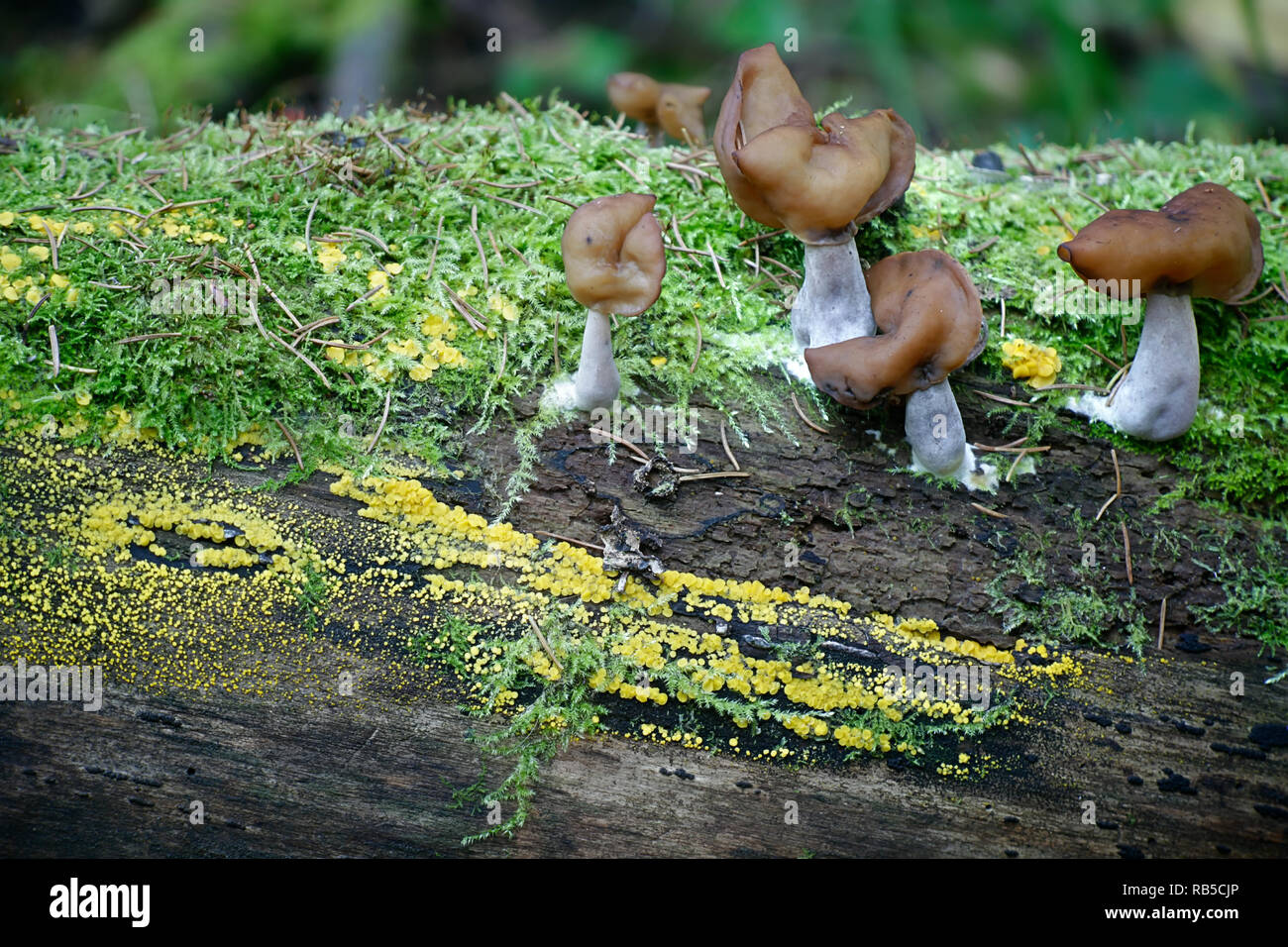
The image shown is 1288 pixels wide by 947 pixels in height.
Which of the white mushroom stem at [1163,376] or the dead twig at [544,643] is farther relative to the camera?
the white mushroom stem at [1163,376]

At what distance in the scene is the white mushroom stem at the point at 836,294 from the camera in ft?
8.70

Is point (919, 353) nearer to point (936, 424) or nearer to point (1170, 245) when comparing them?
point (936, 424)

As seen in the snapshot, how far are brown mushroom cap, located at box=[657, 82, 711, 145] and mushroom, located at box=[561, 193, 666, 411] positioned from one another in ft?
4.51

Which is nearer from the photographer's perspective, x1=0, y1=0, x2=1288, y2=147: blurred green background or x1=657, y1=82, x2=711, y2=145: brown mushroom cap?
x1=657, y1=82, x2=711, y2=145: brown mushroom cap

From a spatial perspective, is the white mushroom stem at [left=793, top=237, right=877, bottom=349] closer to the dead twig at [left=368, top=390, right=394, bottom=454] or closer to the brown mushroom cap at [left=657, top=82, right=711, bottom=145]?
the brown mushroom cap at [left=657, top=82, right=711, bottom=145]

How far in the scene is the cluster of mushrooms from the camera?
2355 millimetres

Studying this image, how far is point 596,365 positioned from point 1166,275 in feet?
5.85

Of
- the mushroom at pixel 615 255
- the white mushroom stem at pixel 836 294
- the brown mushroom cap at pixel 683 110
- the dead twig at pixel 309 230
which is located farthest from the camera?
the brown mushroom cap at pixel 683 110

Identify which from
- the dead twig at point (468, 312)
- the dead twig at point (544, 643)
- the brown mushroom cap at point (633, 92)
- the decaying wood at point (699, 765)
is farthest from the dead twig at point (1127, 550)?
the brown mushroom cap at point (633, 92)

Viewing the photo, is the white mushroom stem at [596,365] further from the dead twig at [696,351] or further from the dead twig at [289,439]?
the dead twig at [289,439]

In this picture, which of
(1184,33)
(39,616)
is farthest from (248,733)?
(1184,33)

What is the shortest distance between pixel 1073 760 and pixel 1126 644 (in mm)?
399

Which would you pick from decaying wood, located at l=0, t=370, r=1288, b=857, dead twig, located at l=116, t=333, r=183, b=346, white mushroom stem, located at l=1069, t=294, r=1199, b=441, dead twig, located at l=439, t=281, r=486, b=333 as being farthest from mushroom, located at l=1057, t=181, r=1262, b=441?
dead twig, located at l=116, t=333, r=183, b=346

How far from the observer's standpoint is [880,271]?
2633 mm
